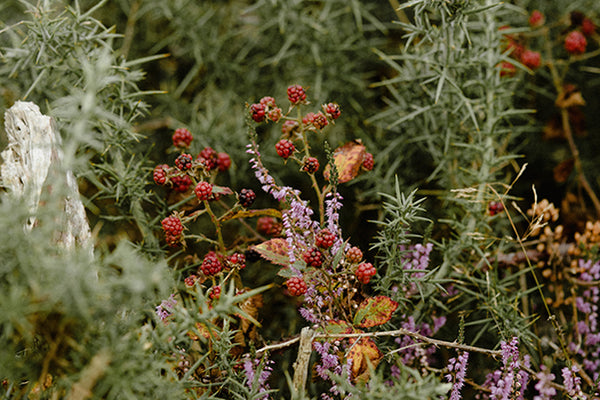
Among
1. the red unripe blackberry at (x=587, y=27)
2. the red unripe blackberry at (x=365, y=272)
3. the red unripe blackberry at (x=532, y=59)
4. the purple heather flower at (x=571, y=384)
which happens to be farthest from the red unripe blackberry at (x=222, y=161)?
the red unripe blackberry at (x=587, y=27)

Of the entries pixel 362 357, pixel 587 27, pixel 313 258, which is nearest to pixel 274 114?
pixel 313 258

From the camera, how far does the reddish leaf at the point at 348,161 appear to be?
2.41ft

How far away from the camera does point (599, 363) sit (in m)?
0.80

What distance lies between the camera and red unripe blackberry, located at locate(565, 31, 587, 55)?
42.5 inches

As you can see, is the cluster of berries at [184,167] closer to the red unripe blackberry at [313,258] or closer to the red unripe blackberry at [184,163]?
the red unripe blackberry at [184,163]

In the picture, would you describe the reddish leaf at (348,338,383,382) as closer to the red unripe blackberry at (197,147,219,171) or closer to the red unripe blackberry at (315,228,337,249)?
the red unripe blackberry at (315,228,337,249)

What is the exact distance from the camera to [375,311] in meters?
0.66

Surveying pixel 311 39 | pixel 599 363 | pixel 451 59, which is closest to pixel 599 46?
pixel 451 59

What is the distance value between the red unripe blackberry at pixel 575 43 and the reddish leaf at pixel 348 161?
66 cm

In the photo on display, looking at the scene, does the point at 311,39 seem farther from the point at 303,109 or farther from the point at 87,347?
the point at 87,347

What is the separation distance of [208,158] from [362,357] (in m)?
0.40

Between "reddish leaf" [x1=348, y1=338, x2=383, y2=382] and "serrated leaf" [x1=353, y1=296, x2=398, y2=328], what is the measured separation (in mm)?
26

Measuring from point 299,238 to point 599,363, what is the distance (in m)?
0.57

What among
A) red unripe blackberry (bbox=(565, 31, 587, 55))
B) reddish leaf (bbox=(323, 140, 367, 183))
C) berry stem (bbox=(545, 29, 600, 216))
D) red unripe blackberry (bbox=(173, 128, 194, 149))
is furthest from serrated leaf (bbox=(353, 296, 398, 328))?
red unripe blackberry (bbox=(565, 31, 587, 55))
